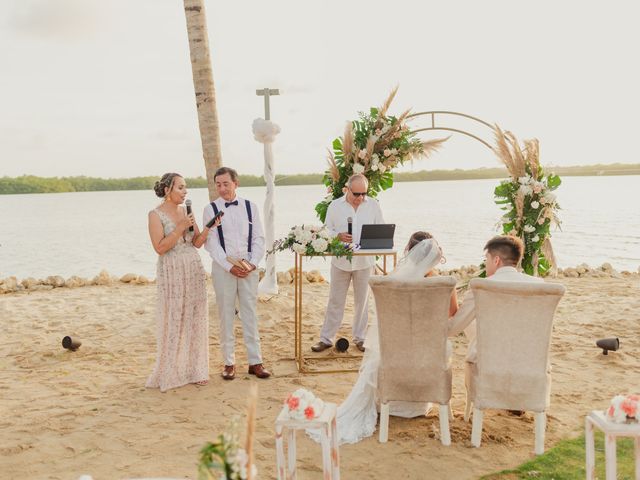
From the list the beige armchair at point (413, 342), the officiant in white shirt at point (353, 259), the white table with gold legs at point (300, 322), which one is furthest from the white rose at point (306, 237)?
the beige armchair at point (413, 342)

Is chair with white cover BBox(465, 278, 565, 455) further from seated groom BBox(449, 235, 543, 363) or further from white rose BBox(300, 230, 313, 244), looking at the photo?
white rose BBox(300, 230, 313, 244)

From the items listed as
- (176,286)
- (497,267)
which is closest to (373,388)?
(497,267)

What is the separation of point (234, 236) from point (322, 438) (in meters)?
2.57

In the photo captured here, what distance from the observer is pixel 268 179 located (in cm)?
841

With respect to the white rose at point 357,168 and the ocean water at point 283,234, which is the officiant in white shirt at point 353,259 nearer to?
the white rose at point 357,168

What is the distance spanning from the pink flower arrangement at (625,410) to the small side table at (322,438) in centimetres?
142

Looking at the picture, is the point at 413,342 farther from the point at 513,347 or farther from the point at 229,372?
the point at 229,372

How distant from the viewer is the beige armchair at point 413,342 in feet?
13.2

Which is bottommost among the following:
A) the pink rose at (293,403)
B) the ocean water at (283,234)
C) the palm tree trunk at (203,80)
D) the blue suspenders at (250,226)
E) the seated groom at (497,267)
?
the ocean water at (283,234)

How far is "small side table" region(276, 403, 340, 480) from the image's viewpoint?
10.2 feet

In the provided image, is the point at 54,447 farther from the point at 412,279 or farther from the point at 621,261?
the point at 621,261

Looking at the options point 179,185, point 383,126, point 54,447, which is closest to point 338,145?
point 383,126

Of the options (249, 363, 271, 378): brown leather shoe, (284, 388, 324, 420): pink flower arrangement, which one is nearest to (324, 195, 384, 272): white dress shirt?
(249, 363, 271, 378): brown leather shoe

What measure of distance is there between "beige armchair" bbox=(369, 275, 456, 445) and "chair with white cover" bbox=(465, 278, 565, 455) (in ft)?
0.74
